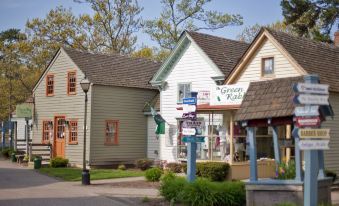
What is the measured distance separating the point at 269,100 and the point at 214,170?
8.03 meters

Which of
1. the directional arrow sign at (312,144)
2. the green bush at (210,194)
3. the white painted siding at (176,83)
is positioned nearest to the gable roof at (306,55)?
the white painted siding at (176,83)

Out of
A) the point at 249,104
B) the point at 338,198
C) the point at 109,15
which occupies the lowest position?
the point at 338,198

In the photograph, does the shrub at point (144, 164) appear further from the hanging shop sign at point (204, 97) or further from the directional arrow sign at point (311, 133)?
the directional arrow sign at point (311, 133)

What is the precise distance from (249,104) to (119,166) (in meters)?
16.9

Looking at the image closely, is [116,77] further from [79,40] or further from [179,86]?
[79,40]

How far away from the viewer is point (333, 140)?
2286 cm

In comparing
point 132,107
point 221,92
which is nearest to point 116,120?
point 132,107

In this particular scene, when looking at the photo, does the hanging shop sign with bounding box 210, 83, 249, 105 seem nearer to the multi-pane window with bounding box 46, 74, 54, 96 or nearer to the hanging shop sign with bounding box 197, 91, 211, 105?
the hanging shop sign with bounding box 197, 91, 211, 105

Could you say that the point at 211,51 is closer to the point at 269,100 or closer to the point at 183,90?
the point at 183,90

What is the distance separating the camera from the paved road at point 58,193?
1661cm

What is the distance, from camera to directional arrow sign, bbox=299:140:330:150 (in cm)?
977

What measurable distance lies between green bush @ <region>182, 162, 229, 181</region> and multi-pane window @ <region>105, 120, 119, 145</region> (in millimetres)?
10322

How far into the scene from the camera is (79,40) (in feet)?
175

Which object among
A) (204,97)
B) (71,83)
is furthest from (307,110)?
(71,83)
